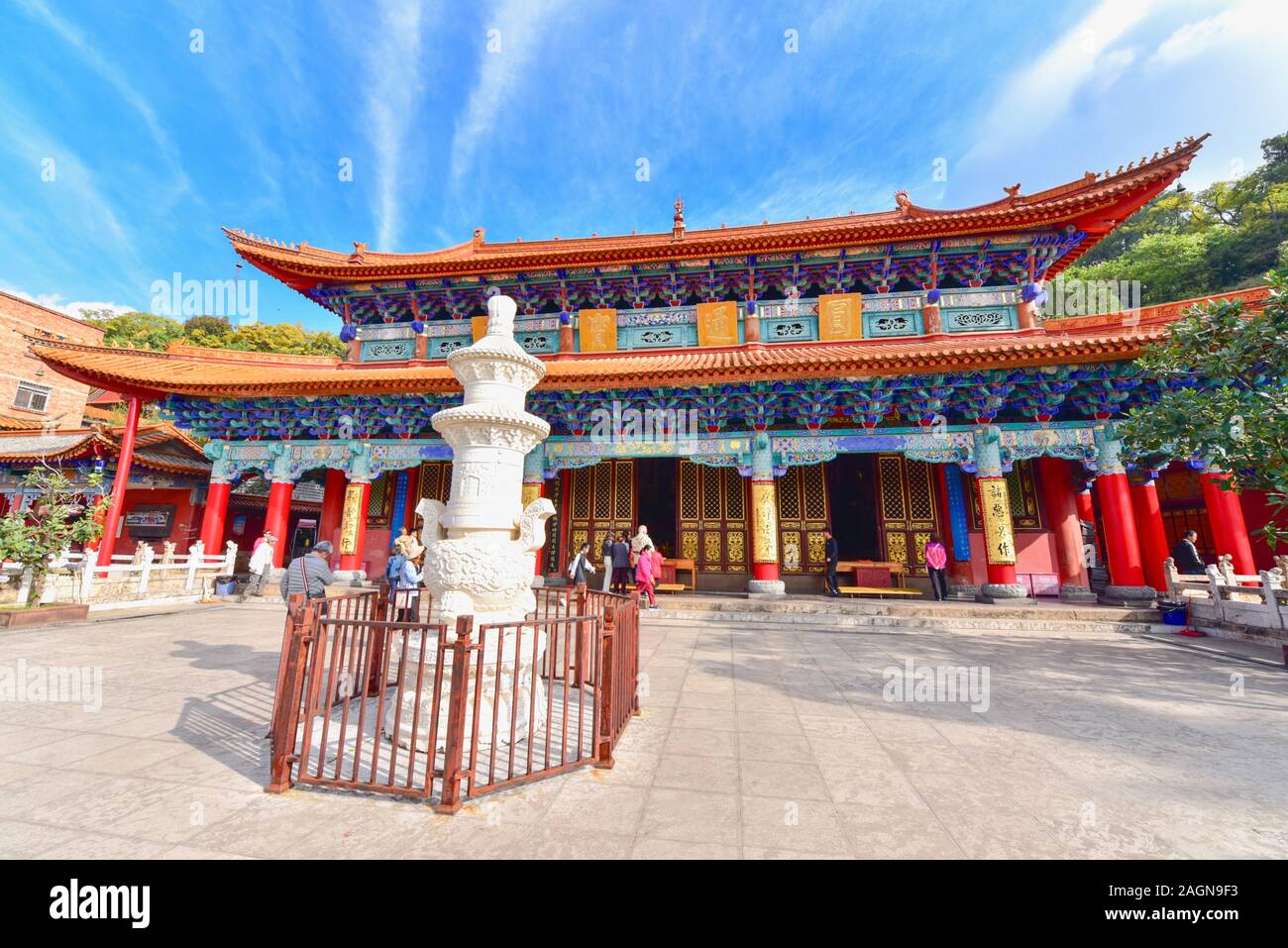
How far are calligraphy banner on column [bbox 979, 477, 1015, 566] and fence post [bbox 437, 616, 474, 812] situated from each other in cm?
902

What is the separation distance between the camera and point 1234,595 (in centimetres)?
676

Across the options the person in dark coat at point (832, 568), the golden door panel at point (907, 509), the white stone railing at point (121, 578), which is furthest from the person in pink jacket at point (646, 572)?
the white stone railing at point (121, 578)

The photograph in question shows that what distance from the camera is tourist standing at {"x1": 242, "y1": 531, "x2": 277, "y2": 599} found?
9.59 meters

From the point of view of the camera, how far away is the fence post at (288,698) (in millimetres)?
2443

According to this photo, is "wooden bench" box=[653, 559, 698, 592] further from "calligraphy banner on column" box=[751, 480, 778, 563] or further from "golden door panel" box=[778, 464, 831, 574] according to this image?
"golden door panel" box=[778, 464, 831, 574]

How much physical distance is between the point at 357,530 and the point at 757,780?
1002 centimetres

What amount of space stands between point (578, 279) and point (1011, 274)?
9458 mm

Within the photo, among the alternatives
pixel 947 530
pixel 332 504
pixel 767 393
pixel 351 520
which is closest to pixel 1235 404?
pixel 947 530

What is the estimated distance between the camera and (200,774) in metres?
2.57

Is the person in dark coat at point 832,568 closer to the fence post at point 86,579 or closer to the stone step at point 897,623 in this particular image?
the stone step at point 897,623

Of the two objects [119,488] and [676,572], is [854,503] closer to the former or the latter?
[676,572]

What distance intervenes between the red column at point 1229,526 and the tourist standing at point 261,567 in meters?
16.7
